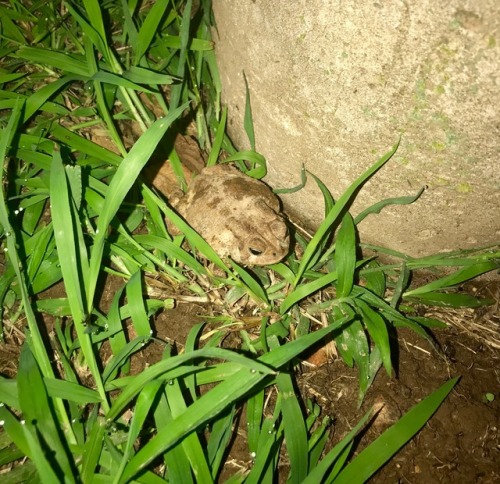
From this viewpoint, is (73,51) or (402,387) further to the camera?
(73,51)

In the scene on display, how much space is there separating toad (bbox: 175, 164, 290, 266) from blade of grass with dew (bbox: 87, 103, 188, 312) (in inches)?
20.5

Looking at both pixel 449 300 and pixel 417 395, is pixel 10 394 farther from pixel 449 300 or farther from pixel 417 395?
pixel 449 300

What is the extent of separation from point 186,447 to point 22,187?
5.26 feet

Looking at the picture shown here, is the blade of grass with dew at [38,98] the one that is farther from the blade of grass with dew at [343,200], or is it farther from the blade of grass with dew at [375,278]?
the blade of grass with dew at [375,278]

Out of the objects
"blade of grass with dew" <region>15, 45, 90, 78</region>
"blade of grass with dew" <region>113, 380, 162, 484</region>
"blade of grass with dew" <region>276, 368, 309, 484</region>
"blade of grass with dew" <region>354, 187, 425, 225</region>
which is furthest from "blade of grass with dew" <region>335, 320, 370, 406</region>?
"blade of grass with dew" <region>15, 45, 90, 78</region>

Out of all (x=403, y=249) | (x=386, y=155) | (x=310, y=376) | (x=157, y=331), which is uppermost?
(x=386, y=155)

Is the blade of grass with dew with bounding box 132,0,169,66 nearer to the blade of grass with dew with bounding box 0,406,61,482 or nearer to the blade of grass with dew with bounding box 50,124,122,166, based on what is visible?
the blade of grass with dew with bounding box 50,124,122,166

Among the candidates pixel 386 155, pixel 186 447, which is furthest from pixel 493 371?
pixel 186 447

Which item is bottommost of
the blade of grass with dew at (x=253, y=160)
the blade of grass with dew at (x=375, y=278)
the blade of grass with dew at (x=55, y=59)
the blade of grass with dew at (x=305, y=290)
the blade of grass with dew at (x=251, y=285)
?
the blade of grass with dew at (x=251, y=285)

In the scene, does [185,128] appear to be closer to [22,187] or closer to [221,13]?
[221,13]

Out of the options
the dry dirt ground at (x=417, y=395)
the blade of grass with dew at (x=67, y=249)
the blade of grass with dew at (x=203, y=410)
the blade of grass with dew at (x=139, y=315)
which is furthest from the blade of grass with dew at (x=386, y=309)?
the blade of grass with dew at (x=67, y=249)

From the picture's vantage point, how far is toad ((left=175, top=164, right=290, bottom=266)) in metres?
2.06

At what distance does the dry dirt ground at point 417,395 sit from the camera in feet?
6.07

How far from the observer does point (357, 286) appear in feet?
6.89
